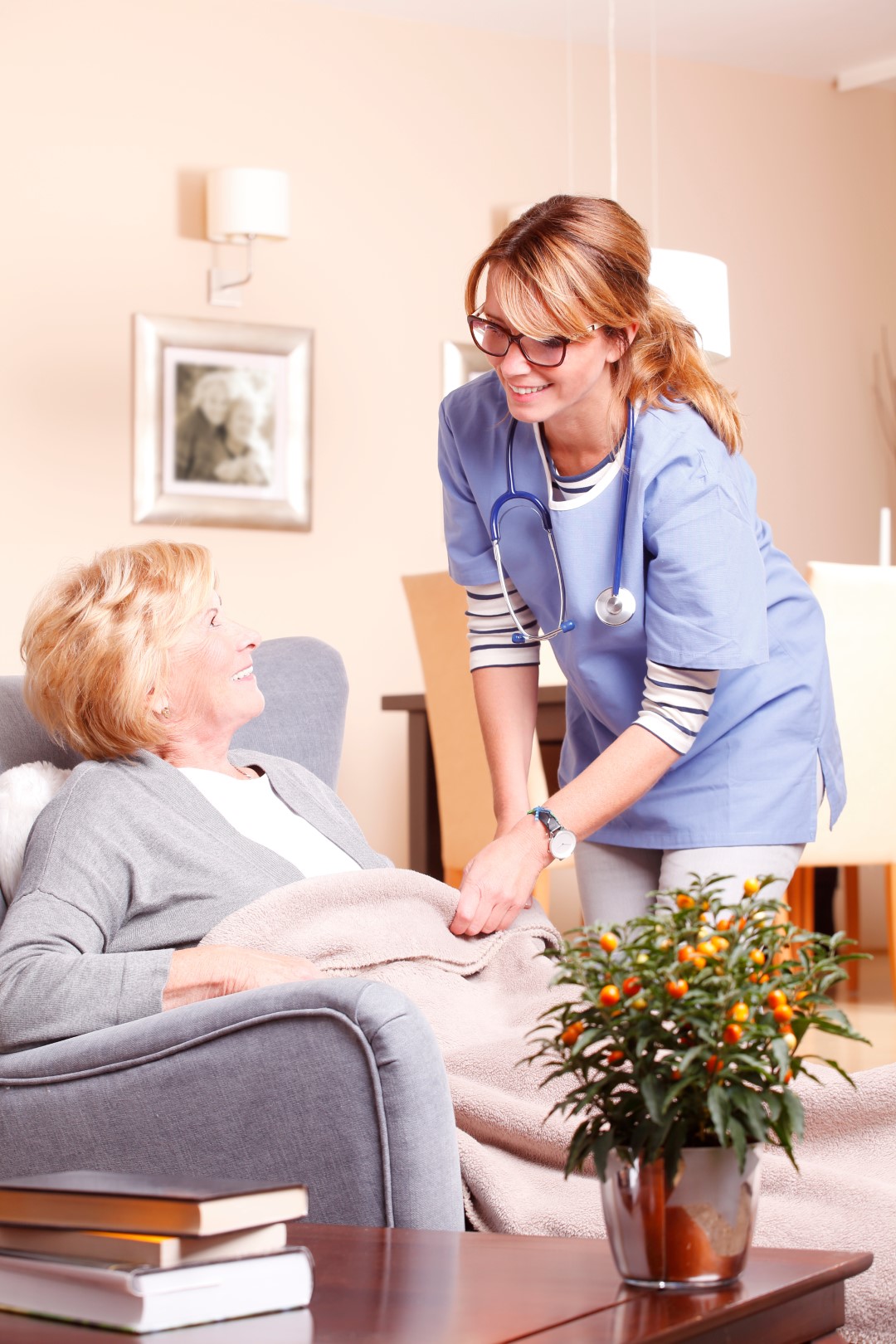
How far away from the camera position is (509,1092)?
1.34 m

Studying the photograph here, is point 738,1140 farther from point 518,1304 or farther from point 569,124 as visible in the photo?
point 569,124

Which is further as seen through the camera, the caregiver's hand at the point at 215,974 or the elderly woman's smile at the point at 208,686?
the elderly woman's smile at the point at 208,686

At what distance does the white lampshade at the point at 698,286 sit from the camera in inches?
142

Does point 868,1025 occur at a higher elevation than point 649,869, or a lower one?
lower

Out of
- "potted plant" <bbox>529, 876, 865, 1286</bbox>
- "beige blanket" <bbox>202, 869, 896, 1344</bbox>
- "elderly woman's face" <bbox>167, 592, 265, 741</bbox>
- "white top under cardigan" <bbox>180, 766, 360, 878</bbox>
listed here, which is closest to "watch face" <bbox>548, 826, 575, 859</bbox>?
"beige blanket" <bbox>202, 869, 896, 1344</bbox>

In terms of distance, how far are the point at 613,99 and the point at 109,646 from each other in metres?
3.95

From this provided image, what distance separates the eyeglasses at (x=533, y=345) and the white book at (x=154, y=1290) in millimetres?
921

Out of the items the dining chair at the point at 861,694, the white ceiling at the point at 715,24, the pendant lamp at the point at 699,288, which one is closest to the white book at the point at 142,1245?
the dining chair at the point at 861,694

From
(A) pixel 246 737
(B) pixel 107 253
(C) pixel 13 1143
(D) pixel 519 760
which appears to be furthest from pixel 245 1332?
(B) pixel 107 253

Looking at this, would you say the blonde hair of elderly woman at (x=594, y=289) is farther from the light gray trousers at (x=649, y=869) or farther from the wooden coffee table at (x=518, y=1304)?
the wooden coffee table at (x=518, y=1304)

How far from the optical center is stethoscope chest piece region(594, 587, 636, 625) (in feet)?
5.40

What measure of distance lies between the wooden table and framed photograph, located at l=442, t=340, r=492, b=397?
49.8 inches

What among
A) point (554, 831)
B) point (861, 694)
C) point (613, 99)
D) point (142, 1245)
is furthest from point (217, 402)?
point (142, 1245)

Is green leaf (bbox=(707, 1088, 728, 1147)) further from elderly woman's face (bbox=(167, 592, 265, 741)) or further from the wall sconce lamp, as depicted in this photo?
the wall sconce lamp
